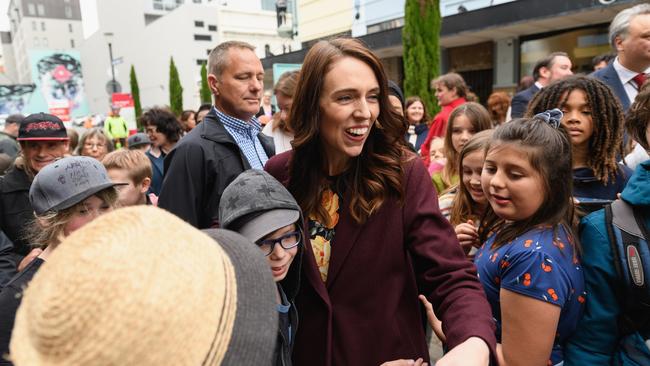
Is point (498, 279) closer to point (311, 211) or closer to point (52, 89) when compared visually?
point (311, 211)

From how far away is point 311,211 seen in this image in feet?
5.47

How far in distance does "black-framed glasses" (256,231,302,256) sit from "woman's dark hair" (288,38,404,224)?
0.14 meters

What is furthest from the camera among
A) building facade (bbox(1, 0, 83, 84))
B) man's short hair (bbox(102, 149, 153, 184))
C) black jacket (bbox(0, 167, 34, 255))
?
building facade (bbox(1, 0, 83, 84))

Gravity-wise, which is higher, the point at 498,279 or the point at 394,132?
the point at 394,132

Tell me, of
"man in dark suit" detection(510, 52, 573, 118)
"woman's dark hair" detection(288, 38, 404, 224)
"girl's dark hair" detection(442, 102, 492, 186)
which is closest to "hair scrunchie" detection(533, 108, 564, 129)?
"woman's dark hair" detection(288, 38, 404, 224)

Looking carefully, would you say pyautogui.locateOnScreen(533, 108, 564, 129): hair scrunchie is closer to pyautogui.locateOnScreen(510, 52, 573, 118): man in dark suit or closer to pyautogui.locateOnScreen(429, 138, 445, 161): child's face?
pyautogui.locateOnScreen(429, 138, 445, 161): child's face

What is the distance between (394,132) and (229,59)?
1593 mm

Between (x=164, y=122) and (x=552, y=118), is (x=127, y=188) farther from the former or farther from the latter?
(x=552, y=118)

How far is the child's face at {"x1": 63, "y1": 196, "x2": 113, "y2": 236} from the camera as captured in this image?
1.95 metres

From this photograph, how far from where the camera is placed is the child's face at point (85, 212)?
6.40 ft

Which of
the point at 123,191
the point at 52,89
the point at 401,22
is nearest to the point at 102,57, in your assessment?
the point at 52,89

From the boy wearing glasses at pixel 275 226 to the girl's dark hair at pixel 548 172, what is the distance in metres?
0.92

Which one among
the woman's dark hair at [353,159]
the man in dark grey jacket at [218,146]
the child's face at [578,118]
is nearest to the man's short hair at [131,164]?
the man in dark grey jacket at [218,146]

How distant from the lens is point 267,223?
4.74 ft
